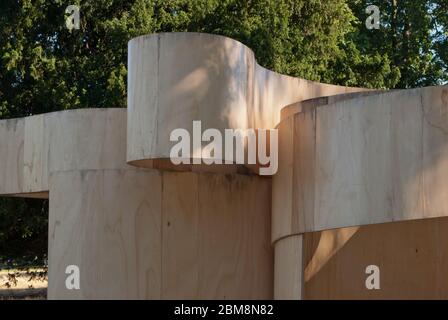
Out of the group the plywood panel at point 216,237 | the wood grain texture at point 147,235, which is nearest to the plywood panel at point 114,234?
the wood grain texture at point 147,235

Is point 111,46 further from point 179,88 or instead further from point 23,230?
point 179,88

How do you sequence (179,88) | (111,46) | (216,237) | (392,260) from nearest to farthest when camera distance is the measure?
(179,88)
(216,237)
(392,260)
(111,46)

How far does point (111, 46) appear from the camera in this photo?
18719 mm

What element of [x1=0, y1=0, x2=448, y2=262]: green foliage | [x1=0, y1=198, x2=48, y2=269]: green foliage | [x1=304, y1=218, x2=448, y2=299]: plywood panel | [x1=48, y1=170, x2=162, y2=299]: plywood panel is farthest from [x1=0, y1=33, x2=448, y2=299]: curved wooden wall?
[x1=0, y1=0, x2=448, y2=262]: green foliage

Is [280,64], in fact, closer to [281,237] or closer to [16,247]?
[16,247]

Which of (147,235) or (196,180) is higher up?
(196,180)

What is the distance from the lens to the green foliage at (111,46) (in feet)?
59.5

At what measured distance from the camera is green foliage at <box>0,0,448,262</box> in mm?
18141

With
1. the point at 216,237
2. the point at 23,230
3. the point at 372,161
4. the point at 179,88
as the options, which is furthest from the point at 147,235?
the point at 23,230

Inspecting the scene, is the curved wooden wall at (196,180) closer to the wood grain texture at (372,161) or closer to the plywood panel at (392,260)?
the wood grain texture at (372,161)

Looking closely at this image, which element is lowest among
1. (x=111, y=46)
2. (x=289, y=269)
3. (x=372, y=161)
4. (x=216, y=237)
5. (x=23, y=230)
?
(x=289, y=269)

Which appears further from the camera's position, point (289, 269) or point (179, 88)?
point (289, 269)

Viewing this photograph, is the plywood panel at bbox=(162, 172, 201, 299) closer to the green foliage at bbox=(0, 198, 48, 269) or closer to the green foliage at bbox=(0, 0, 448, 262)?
the green foliage at bbox=(0, 0, 448, 262)

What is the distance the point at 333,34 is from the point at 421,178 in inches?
530
